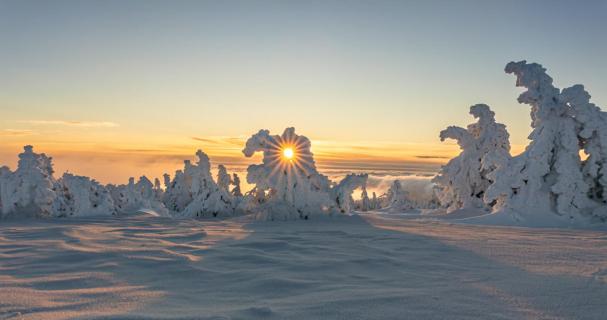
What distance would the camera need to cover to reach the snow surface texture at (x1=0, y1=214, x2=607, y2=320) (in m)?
4.33

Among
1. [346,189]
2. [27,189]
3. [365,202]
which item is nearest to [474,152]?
[346,189]

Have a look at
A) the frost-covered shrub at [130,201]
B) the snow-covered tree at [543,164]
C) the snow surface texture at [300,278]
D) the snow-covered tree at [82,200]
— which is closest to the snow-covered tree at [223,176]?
the frost-covered shrub at [130,201]

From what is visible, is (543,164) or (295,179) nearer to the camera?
(295,179)

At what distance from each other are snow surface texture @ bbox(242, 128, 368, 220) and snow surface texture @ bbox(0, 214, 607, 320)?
7.53 meters

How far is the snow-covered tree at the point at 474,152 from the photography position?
83.5 ft

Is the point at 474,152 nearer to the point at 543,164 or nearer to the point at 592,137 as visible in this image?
the point at 543,164

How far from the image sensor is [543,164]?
60.8 feet

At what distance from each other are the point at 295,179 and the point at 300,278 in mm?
11781

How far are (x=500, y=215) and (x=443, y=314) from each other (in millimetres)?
15827

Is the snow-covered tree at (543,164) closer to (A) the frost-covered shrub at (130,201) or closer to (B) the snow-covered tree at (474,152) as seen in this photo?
(B) the snow-covered tree at (474,152)

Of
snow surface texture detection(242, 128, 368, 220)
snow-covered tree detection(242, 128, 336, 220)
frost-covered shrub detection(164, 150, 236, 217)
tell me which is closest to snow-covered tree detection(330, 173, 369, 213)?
snow surface texture detection(242, 128, 368, 220)

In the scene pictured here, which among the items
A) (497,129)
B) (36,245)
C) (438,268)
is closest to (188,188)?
(497,129)

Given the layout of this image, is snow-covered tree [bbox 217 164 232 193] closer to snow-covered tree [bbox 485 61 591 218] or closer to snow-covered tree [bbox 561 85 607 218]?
snow-covered tree [bbox 485 61 591 218]

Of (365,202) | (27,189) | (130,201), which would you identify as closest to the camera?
(27,189)
